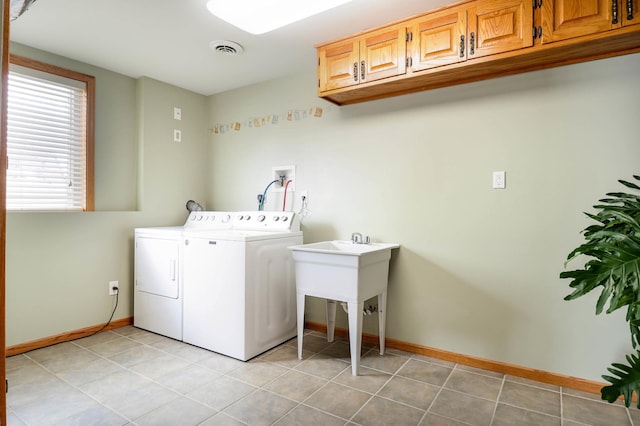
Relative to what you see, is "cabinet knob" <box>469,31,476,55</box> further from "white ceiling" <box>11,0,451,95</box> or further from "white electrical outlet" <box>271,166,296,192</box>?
"white electrical outlet" <box>271,166,296,192</box>

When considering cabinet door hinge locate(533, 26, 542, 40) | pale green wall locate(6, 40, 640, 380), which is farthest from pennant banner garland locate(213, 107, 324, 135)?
cabinet door hinge locate(533, 26, 542, 40)

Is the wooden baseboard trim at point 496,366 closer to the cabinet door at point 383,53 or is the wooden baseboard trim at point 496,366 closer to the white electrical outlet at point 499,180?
the white electrical outlet at point 499,180

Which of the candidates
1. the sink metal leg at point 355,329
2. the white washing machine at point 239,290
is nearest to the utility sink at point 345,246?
the white washing machine at point 239,290

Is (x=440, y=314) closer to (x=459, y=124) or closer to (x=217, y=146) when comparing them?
(x=459, y=124)

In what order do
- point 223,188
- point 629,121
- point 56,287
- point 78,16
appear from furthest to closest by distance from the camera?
point 223,188 < point 56,287 < point 78,16 < point 629,121

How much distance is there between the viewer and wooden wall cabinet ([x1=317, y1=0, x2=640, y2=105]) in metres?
1.76

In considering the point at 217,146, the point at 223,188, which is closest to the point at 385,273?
the point at 223,188

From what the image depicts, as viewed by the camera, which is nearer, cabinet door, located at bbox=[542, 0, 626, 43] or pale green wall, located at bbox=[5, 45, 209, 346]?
cabinet door, located at bbox=[542, 0, 626, 43]

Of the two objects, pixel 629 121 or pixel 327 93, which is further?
pixel 327 93

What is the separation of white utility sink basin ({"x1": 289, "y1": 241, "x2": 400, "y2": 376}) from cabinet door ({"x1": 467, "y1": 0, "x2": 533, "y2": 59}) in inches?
52.2

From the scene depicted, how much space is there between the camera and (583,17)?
1762 mm

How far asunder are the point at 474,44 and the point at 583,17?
493mm

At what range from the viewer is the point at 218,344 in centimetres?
254

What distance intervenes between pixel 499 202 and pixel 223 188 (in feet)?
8.39
